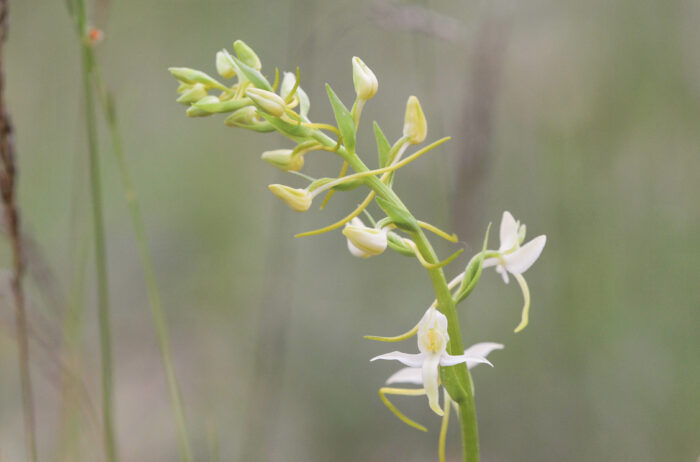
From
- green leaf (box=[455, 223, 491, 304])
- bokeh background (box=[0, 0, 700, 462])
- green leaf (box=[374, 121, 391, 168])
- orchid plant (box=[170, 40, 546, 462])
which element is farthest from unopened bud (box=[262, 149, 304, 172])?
bokeh background (box=[0, 0, 700, 462])

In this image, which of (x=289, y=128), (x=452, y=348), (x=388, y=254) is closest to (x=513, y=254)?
(x=452, y=348)

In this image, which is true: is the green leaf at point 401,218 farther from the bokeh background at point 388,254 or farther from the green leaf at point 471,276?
the bokeh background at point 388,254

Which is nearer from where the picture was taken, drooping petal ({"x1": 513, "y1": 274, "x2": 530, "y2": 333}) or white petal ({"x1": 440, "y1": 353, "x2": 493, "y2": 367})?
white petal ({"x1": 440, "y1": 353, "x2": 493, "y2": 367})

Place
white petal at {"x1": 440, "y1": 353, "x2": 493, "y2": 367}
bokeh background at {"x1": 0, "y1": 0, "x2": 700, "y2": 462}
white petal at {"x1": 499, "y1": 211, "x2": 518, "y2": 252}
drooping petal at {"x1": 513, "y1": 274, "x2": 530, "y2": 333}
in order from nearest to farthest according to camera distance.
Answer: white petal at {"x1": 440, "y1": 353, "x2": 493, "y2": 367}
drooping petal at {"x1": 513, "y1": 274, "x2": 530, "y2": 333}
white petal at {"x1": 499, "y1": 211, "x2": 518, "y2": 252}
bokeh background at {"x1": 0, "y1": 0, "x2": 700, "y2": 462}

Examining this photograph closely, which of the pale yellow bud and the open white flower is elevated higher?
the pale yellow bud

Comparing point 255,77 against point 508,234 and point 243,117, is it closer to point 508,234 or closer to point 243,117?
point 243,117

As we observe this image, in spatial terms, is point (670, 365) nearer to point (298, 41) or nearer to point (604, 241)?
point (604, 241)

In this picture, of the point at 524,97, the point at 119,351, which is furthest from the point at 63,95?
the point at 524,97

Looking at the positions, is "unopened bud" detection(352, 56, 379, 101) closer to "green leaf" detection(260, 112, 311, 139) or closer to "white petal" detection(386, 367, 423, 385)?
→ "green leaf" detection(260, 112, 311, 139)
